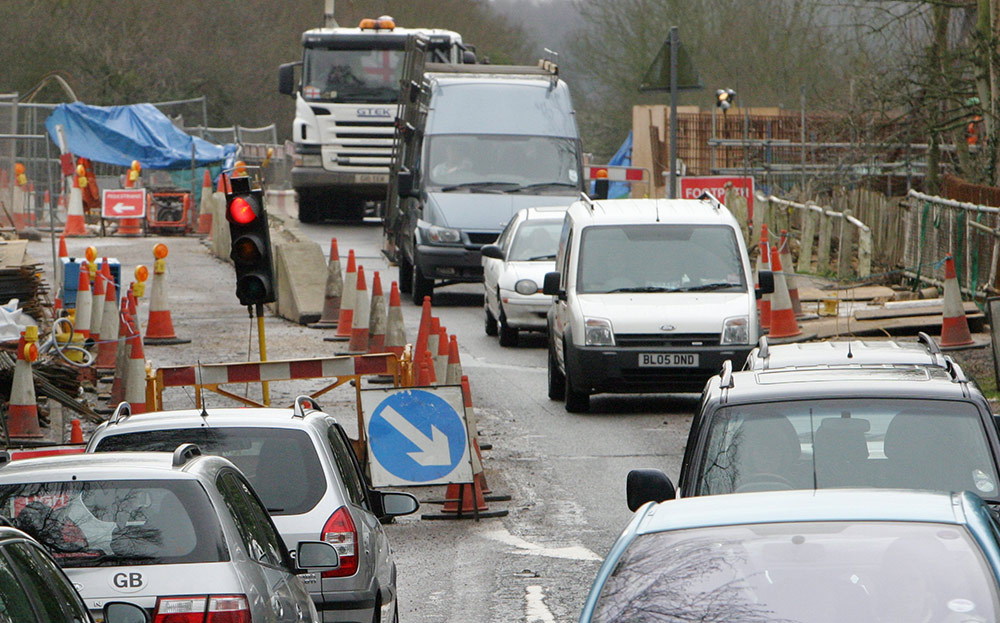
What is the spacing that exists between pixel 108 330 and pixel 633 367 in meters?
5.21

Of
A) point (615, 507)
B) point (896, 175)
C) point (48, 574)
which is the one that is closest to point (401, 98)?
point (896, 175)

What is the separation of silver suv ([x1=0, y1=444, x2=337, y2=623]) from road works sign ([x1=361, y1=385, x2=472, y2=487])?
208 inches

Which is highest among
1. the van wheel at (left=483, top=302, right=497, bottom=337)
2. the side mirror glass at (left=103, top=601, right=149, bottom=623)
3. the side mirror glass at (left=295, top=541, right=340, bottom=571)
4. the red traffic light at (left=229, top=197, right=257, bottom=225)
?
the red traffic light at (left=229, top=197, right=257, bottom=225)

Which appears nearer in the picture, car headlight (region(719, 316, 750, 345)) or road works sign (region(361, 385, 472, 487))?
road works sign (region(361, 385, 472, 487))

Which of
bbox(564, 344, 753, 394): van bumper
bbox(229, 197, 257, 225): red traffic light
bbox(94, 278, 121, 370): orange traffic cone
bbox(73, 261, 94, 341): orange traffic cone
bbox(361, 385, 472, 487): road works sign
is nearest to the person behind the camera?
bbox(361, 385, 472, 487): road works sign

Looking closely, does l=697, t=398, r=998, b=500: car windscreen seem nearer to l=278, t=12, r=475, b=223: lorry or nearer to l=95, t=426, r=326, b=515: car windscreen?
l=95, t=426, r=326, b=515: car windscreen

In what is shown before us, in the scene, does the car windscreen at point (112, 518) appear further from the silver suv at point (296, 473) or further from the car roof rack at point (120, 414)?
the car roof rack at point (120, 414)

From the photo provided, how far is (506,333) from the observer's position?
64.3 ft

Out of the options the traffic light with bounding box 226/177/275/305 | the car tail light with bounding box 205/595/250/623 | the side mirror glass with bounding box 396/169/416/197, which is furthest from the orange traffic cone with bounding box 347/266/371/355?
the car tail light with bounding box 205/595/250/623

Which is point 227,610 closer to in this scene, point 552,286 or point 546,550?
point 546,550

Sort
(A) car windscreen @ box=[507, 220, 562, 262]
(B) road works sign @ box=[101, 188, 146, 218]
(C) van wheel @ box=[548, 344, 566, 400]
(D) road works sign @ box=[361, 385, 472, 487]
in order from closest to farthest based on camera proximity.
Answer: (D) road works sign @ box=[361, 385, 472, 487] → (C) van wheel @ box=[548, 344, 566, 400] → (A) car windscreen @ box=[507, 220, 562, 262] → (B) road works sign @ box=[101, 188, 146, 218]

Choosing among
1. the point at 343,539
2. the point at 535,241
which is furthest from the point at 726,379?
the point at 535,241

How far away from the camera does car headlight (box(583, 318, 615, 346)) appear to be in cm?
1479

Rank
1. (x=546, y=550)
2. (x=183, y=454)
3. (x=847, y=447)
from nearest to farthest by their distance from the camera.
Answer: (x=183, y=454) < (x=847, y=447) < (x=546, y=550)
